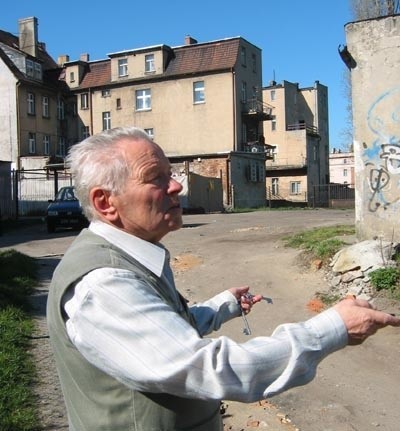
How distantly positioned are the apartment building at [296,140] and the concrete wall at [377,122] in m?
37.7

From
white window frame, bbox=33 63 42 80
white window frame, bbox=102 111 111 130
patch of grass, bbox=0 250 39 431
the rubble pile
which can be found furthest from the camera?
white window frame, bbox=102 111 111 130

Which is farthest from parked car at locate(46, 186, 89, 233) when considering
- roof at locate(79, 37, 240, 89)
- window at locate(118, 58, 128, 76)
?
window at locate(118, 58, 128, 76)

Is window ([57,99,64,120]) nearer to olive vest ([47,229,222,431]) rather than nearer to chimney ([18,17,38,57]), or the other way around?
chimney ([18,17,38,57])

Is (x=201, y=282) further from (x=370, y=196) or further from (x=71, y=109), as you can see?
(x=71, y=109)

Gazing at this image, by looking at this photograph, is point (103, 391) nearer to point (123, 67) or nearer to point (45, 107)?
point (123, 67)

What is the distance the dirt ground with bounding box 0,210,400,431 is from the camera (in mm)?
4457

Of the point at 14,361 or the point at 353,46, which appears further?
the point at 353,46

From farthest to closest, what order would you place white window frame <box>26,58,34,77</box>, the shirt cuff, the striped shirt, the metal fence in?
white window frame <box>26,58,34,77</box>, the metal fence, the shirt cuff, the striped shirt

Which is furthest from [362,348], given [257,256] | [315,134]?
[315,134]

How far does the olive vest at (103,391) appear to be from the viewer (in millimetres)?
1562

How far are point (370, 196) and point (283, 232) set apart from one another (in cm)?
606

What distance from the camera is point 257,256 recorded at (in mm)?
11539

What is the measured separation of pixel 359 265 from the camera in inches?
336

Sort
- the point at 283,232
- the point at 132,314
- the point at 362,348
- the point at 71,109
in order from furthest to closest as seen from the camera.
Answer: the point at 71,109, the point at 283,232, the point at 362,348, the point at 132,314
